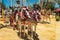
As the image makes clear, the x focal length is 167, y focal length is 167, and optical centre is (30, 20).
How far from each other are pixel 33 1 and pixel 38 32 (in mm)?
352

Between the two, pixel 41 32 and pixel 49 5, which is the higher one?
pixel 49 5

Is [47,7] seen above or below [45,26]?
above

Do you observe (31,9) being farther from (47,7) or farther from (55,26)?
(55,26)

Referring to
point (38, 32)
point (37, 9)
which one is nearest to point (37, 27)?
point (38, 32)

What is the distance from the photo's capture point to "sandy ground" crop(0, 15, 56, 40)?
1.86m

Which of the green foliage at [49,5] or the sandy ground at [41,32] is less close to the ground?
the green foliage at [49,5]

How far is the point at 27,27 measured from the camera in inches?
74.0

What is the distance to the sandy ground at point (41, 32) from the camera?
186cm

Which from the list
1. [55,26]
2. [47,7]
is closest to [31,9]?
[47,7]

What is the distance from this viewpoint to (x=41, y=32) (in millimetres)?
1896

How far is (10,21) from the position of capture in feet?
6.14

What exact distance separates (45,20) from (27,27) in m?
0.22

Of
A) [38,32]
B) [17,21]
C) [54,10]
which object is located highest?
[54,10]

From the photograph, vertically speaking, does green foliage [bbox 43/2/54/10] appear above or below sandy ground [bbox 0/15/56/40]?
above
